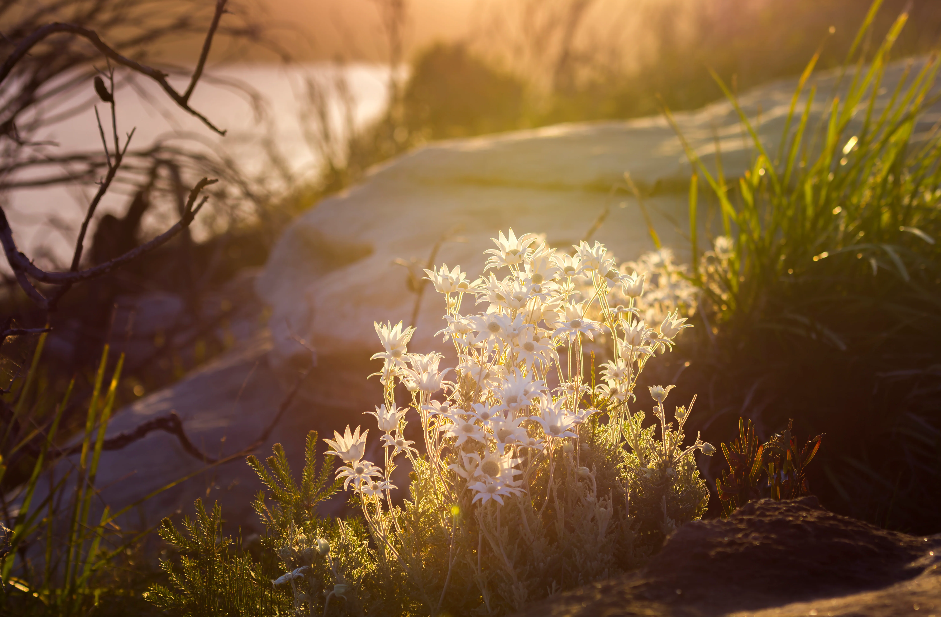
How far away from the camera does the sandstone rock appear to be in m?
3.73

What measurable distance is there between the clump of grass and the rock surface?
998 mm

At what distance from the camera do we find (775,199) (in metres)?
2.92

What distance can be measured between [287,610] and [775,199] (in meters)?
2.56

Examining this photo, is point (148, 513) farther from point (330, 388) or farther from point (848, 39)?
point (848, 39)

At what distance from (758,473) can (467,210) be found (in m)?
2.97

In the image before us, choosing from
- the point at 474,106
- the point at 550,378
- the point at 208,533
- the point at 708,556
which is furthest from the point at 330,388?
the point at 474,106

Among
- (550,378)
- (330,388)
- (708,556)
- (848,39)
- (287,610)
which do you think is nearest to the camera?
(708,556)

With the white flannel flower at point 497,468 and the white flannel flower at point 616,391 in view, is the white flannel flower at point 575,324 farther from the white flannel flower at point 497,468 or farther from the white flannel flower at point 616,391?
the white flannel flower at point 497,468

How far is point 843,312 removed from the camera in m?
2.82

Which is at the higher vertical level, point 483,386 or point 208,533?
point 483,386

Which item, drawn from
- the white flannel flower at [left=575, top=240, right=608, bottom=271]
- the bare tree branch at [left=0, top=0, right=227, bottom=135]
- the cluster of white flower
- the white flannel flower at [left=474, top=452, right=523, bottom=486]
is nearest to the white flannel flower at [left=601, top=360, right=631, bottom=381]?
the cluster of white flower

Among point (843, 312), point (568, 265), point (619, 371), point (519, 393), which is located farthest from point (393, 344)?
point (843, 312)

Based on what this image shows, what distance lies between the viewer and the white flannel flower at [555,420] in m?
1.47

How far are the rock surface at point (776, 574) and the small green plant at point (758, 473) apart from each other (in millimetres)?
288
